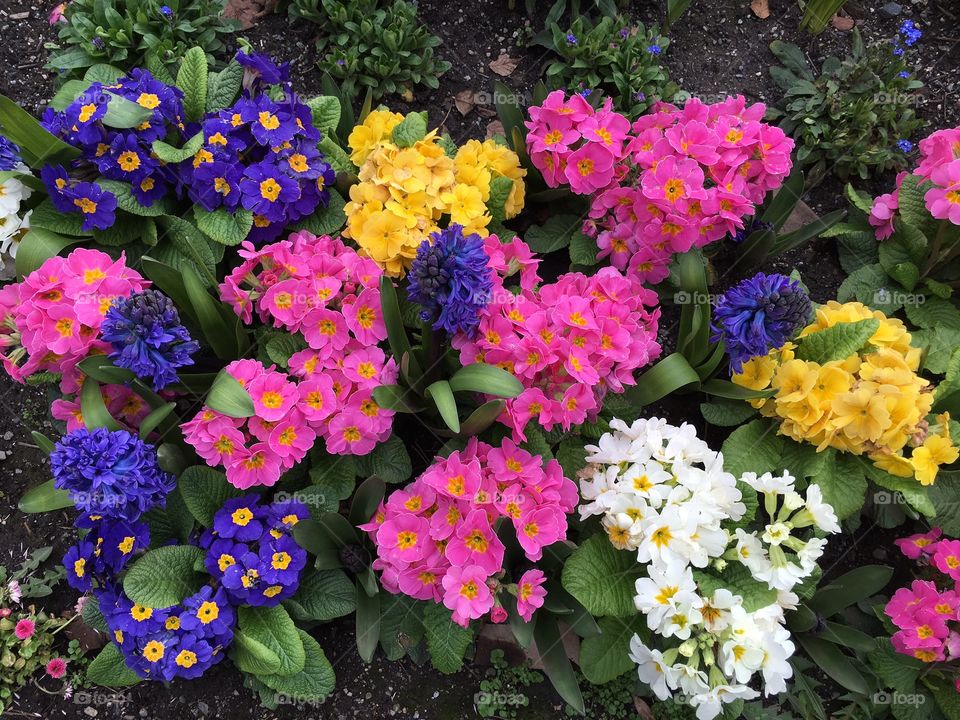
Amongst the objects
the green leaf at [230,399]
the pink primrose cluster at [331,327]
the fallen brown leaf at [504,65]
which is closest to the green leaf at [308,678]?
the pink primrose cluster at [331,327]

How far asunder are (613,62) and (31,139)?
2428mm

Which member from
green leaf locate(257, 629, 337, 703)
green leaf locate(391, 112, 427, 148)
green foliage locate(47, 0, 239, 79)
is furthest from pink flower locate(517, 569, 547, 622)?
green foliage locate(47, 0, 239, 79)

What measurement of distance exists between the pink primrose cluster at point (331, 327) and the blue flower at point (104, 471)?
0.52 metres

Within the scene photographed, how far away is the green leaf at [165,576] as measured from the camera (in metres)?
2.38

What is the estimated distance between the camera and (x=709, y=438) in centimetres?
313

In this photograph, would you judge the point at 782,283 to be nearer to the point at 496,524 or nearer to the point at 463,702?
the point at 496,524

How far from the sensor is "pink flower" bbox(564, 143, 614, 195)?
2.81 meters

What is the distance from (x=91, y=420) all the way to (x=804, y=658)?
2.77 m

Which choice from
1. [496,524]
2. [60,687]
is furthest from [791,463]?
[60,687]

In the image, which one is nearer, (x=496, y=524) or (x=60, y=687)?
(x=496, y=524)

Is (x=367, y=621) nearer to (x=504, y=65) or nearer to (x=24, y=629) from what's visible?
(x=24, y=629)

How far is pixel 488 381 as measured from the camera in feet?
7.48

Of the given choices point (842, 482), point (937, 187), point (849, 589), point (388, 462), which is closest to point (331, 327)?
point (388, 462)

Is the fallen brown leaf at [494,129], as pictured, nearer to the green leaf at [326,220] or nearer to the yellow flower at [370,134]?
the yellow flower at [370,134]
